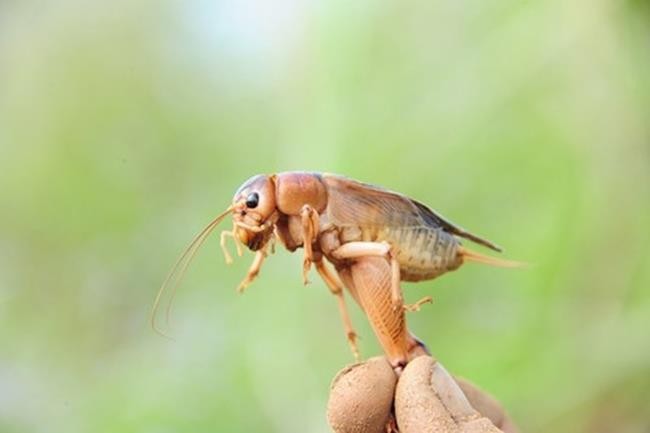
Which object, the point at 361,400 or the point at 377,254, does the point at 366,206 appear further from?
the point at 361,400

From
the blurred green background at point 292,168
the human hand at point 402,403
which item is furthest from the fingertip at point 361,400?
the blurred green background at point 292,168

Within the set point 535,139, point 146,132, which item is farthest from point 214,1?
point 535,139

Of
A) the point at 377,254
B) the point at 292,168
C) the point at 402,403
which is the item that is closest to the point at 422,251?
the point at 377,254

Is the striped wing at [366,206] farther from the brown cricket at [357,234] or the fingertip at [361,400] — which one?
the fingertip at [361,400]

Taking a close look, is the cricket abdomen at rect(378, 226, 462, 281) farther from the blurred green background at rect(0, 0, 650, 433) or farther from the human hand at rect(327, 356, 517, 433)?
the blurred green background at rect(0, 0, 650, 433)

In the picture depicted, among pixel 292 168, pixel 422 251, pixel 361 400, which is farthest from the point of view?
pixel 292 168
